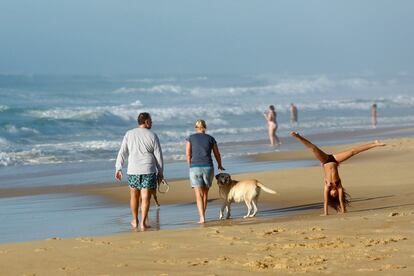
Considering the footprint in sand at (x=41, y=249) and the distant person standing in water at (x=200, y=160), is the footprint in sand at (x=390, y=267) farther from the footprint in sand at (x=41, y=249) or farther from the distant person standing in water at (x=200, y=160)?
the distant person standing in water at (x=200, y=160)

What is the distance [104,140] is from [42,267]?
23316 millimetres

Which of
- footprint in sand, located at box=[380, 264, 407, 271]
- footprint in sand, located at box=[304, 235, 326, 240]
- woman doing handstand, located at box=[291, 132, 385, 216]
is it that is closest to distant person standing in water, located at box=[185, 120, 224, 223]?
woman doing handstand, located at box=[291, 132, 385, 216]

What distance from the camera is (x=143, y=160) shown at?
11.3 meters

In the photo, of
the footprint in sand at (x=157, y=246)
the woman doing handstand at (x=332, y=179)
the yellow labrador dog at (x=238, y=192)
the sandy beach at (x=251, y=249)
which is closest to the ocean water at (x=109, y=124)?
the yellow labrador dog at (x=238, y=192)

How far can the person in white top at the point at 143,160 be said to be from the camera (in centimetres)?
1127

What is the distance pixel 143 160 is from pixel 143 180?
25 cm

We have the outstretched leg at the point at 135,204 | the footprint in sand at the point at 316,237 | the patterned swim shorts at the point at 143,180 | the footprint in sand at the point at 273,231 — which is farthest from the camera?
the outstretched leg at the point at 135,204

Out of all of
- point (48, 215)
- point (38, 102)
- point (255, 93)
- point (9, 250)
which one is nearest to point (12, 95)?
point (38, 102)

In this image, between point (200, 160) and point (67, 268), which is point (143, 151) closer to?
point (200, 160)

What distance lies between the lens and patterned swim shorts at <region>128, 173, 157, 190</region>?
11328 millimetres

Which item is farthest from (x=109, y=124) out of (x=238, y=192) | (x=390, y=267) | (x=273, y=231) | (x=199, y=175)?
(x=390, y=267)

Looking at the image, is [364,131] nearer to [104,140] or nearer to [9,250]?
[104,140]

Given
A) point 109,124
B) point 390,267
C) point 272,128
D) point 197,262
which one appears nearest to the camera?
point 390,267

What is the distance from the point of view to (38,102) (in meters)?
54.6
